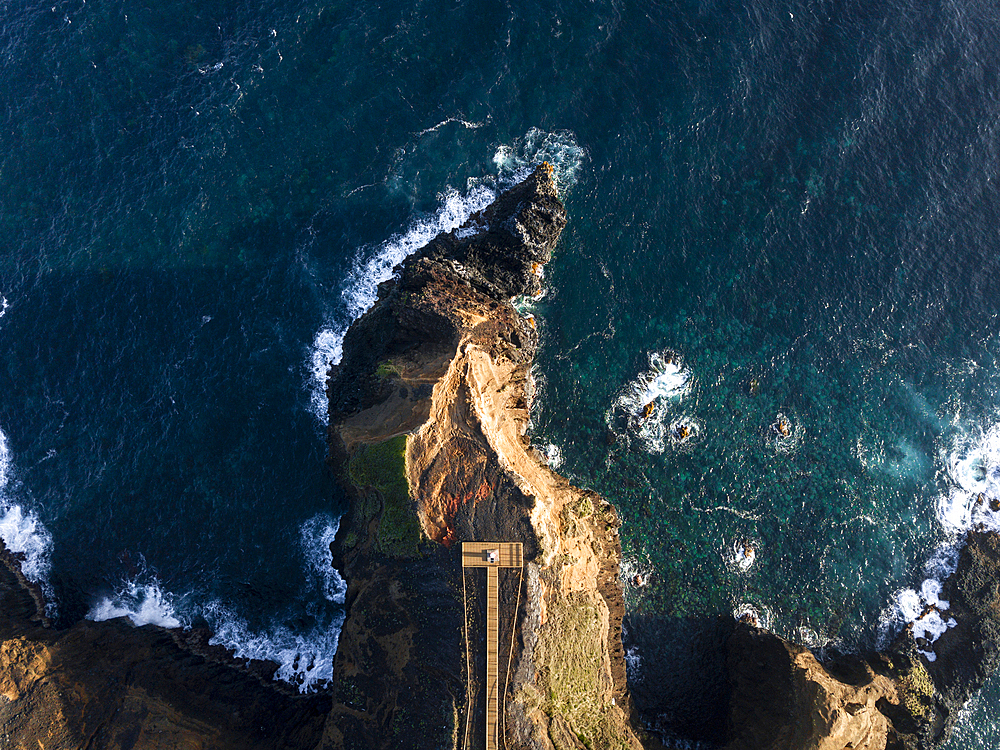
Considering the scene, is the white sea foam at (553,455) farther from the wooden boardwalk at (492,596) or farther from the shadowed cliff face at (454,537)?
the wooden boardwalk at (492,596)

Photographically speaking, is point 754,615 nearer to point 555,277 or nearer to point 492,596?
point 492,596

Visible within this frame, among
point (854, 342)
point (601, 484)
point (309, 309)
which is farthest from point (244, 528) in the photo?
point (854, 342)

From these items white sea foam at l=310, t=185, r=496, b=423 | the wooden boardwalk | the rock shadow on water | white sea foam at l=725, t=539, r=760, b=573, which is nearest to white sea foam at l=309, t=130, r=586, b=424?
white sea foam at l=310, t=185, r=496, b=423

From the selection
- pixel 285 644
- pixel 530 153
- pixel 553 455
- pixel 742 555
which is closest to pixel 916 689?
pixel 742 555

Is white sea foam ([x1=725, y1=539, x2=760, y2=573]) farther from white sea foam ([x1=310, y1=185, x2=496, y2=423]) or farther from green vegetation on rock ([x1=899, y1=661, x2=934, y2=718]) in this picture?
white sea foam ([x1=310, y1=185, x2=496, y2=423])

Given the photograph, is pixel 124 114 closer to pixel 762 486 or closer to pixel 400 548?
pixel 400 548

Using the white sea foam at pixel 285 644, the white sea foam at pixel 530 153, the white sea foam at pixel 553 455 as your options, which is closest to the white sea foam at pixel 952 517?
the white sea foam at pixel 553 455
